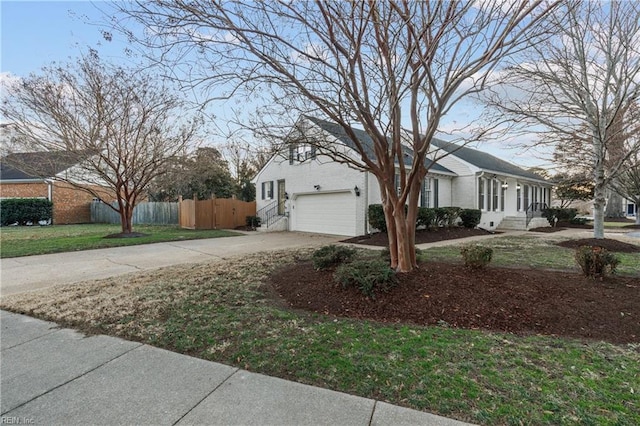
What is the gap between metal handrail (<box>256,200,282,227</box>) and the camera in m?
18.4

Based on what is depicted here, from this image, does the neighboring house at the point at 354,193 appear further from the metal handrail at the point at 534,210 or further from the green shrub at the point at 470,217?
the green shrub at the point at 470,217

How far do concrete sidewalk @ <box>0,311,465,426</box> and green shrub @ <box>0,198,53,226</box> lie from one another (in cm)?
2257

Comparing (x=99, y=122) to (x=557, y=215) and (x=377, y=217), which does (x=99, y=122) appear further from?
(x=557, y=215)

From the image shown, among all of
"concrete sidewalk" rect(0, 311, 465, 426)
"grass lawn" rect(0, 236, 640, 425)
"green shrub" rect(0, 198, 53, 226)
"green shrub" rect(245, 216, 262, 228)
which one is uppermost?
"green shrub" rect(0, 198, 53, 226)

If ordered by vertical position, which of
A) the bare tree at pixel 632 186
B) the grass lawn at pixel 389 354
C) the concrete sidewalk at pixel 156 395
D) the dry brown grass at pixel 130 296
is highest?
the bare tree at pixel 632 186

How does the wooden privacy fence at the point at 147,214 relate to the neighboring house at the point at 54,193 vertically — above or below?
below

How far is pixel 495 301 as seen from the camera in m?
4.19

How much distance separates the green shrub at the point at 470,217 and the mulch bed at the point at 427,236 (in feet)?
2.42

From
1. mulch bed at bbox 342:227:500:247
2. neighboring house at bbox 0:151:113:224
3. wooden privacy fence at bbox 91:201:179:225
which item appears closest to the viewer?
mulch bed at bbox 342:227:500:247

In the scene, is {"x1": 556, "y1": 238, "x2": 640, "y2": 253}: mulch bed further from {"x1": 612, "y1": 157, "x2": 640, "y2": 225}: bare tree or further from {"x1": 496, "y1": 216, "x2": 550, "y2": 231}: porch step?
{"x1": 612, "y1": 157, "x2": 640, "y2": 225}: bare tree

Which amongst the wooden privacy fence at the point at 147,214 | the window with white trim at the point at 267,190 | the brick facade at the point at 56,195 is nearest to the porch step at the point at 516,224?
the window with white trim at the point at 267,190

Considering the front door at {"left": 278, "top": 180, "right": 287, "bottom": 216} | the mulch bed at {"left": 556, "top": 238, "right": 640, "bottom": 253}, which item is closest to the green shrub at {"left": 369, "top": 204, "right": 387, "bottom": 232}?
the mulch bed at {"left": 556, "top": 238, "right": 640, "bottom": 253}

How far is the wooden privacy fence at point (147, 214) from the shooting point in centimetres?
2114

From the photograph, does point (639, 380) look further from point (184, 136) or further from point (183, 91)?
point (184, 136)
